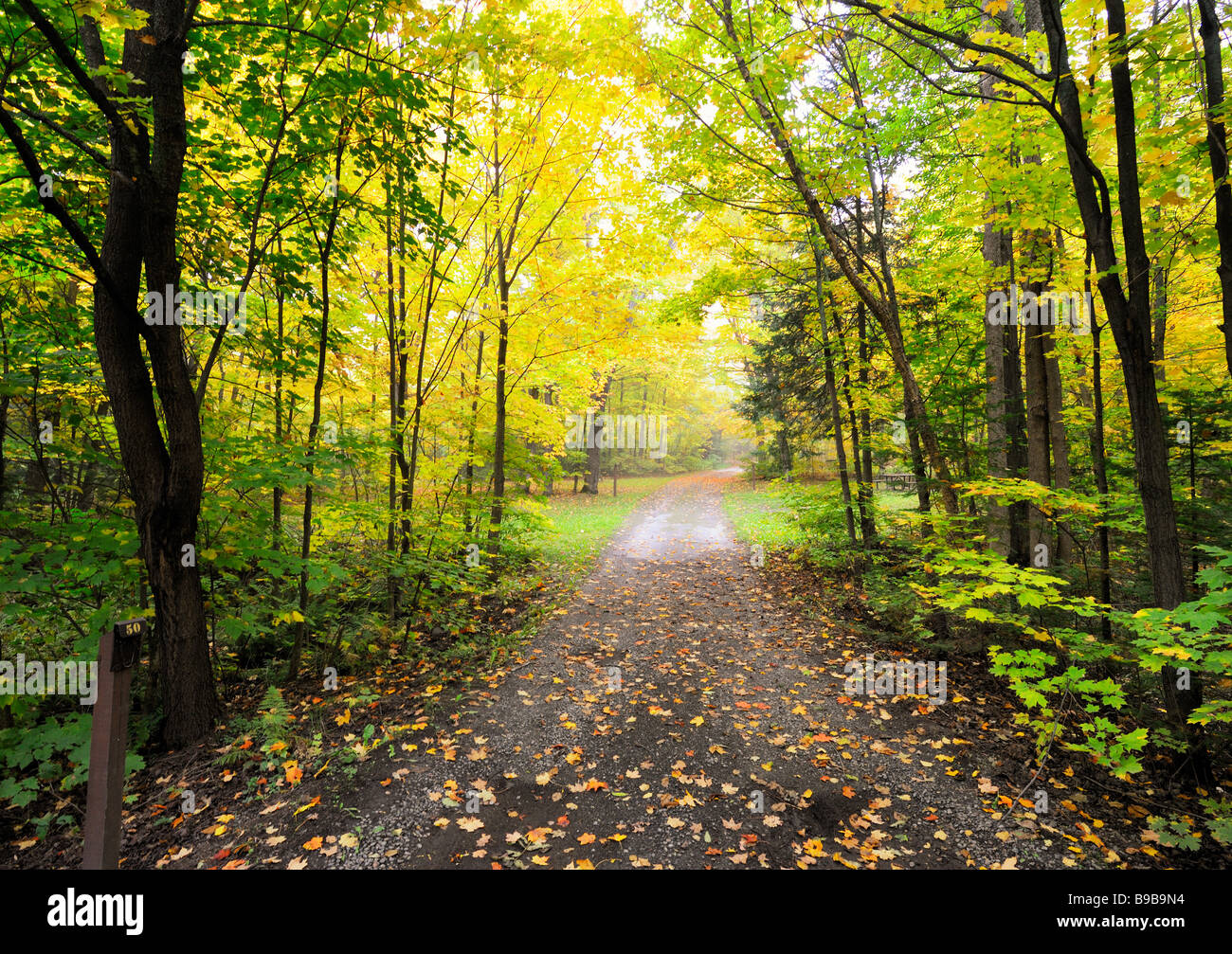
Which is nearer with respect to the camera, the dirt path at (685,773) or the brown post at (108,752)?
the brown post at (108,752)

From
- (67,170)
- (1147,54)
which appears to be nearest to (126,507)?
(67,170)

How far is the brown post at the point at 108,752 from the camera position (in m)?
2.43

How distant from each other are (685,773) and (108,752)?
3.84 m

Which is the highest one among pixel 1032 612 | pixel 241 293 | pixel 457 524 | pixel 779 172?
pixel 779 172

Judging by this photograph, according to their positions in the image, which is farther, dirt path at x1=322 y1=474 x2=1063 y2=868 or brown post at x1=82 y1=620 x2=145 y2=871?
dirt path at x1=322 y1=474 x2=1063 y2=868

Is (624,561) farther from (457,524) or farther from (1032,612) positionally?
(1032,612)

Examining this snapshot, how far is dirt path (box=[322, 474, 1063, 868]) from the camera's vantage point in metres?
3.19

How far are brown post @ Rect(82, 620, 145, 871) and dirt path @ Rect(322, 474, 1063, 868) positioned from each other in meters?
1.20

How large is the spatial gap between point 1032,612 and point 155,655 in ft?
32.3

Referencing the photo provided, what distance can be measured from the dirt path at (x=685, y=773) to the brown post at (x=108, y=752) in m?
1.20

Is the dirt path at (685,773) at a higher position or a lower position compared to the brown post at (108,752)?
lower
